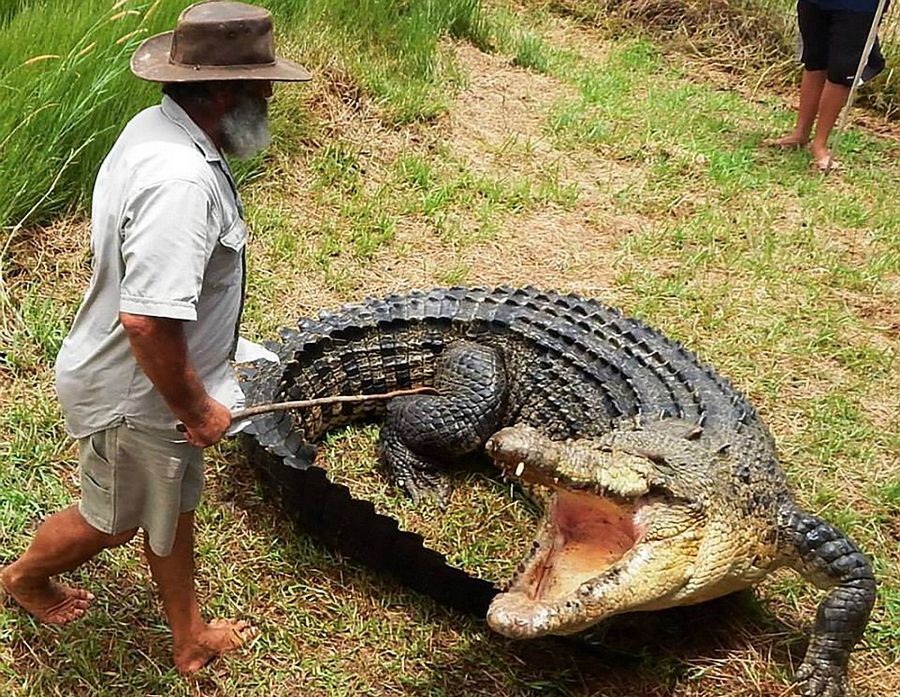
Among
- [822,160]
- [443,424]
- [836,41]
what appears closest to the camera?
[443,424]

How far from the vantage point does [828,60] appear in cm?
593

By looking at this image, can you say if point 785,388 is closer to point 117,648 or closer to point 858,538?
point 858,538

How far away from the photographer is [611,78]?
284 inches

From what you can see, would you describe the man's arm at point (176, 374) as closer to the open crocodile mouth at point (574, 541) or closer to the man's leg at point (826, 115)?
the open crocodile mouth at point (574, 541)

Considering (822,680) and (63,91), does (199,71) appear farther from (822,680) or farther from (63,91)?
(63,91)

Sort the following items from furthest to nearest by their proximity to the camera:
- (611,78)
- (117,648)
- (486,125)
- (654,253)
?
1. (611,78)
2. (486,125)
3. (654,253)
4. (117,648)

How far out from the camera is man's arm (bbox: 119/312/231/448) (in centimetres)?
176

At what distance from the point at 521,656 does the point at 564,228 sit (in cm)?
291

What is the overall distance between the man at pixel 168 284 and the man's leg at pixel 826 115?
494 cm

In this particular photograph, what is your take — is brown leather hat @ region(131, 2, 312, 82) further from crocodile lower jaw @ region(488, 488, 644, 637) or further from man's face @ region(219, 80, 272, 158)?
crocodile lower jaw @ region(488, 488, 644, 637)

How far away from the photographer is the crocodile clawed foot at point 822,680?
251 cm

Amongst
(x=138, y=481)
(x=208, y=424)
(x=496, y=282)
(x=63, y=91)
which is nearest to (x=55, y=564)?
(x=138, y=481)

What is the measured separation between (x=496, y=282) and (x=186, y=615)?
2.51 metres

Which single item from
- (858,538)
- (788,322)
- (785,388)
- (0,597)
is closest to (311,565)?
(0,597)
